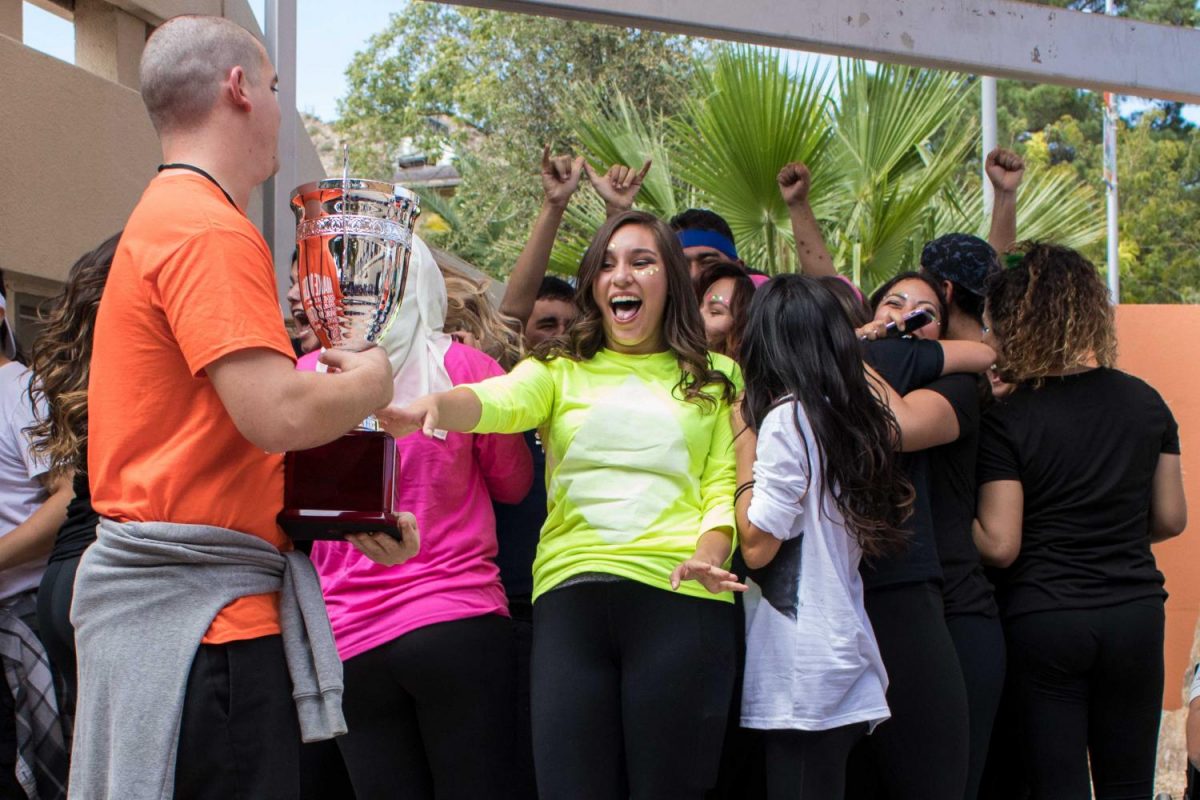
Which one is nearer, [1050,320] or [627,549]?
[627,549]

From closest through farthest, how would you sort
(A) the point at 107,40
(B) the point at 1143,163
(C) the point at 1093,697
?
(C) the point at 1093,697 < (A) the point at 107,40 < (B) the point at 1143,163

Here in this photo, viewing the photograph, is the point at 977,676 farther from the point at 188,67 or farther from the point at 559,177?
the point at 188,67

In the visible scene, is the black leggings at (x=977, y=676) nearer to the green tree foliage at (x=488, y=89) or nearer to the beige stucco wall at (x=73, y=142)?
the beige stucco wall at (x=73, y=142)

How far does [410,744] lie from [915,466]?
1.53 meters

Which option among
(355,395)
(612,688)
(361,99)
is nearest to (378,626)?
(612,688)

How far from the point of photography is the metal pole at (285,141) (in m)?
4.57

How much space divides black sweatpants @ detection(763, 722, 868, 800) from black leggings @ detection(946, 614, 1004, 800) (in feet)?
1.83

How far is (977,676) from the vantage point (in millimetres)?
3568

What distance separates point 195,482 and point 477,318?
197cm

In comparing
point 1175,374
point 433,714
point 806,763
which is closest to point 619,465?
point 433,714

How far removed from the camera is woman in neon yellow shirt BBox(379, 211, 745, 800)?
2.96 meters

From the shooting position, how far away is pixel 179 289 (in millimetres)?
1988

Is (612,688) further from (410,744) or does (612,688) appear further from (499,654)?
(410,744)

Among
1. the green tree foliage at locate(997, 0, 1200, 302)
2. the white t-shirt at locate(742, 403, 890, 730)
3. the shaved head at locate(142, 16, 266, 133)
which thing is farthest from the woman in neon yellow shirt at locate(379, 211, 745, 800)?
the green tree foliage at locate(997, 0, 1200, 302)
